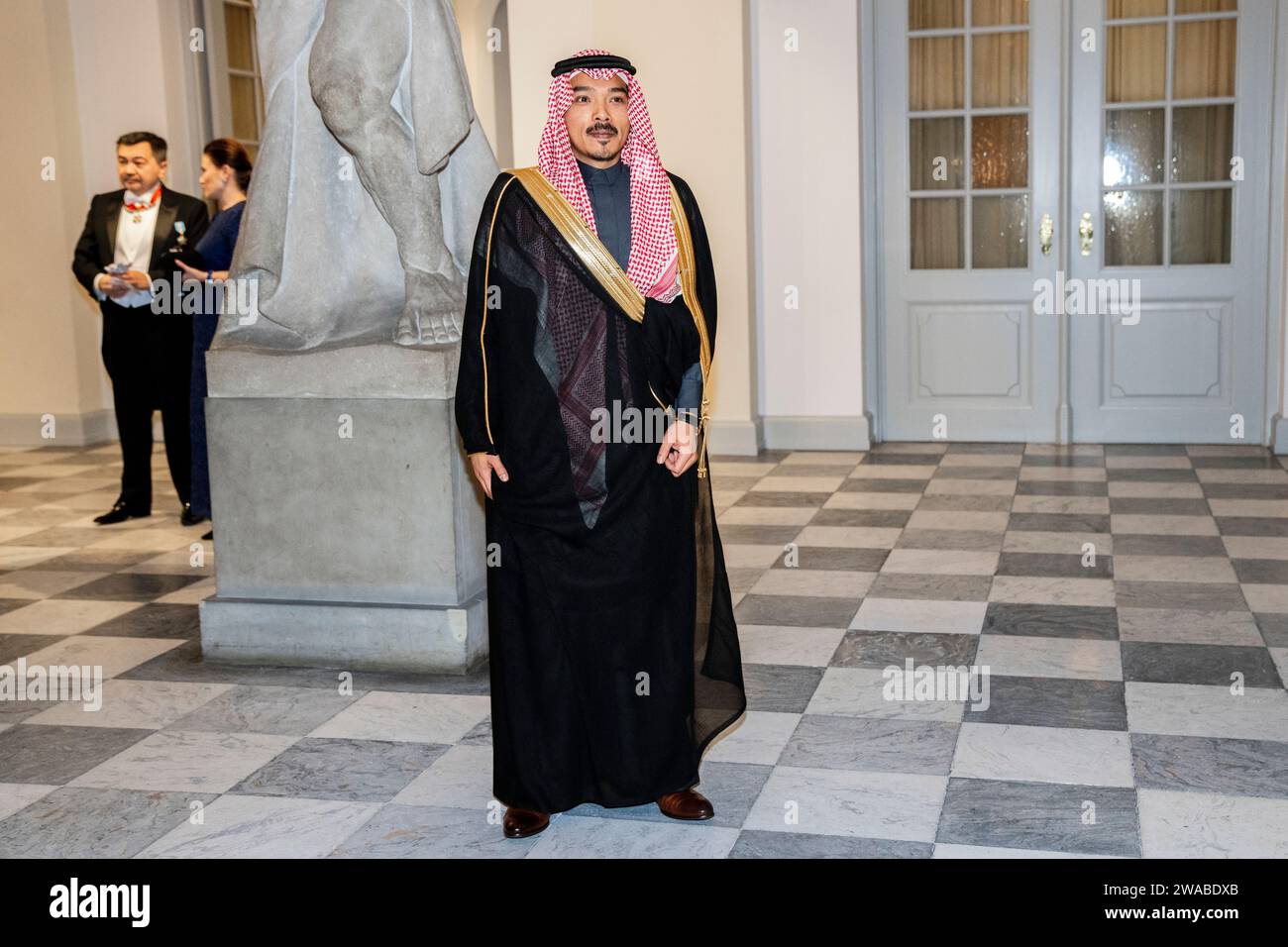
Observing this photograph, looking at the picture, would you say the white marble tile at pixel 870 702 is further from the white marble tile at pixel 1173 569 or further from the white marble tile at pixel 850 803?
the white marble tile at pixel 1173 569

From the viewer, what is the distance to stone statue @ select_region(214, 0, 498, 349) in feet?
13.3

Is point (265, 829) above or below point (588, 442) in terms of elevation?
below

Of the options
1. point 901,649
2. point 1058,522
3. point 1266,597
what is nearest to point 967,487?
point 1058,522

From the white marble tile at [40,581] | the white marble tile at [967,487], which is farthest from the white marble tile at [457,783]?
the white marble tile at [967,487]

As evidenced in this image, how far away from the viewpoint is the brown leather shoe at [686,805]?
117 inches

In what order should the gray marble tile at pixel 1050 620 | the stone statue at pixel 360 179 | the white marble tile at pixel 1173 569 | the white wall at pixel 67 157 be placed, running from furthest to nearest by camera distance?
the white wall at pixel 67 157, the white marble tile at pixel 1173 569, the gray marble tile at pixel 1050 620, the stone statue at pixel 360 179

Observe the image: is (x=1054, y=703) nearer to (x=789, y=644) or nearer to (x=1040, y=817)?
(x=1040, y=817)

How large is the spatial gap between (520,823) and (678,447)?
0.83 m

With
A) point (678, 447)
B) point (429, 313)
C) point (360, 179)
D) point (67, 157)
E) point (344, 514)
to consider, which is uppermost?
point (67, 157)

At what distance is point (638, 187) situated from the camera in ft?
9.34

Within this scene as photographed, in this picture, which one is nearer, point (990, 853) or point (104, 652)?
point (990, 853)

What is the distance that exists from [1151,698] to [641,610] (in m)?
1.54

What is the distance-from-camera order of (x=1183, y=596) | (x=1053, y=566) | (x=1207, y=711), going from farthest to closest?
(x=1053, y=566) → (x=1183, y=596) → (x=1207, y=711)

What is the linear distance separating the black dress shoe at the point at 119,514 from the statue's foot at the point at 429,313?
114 inches
